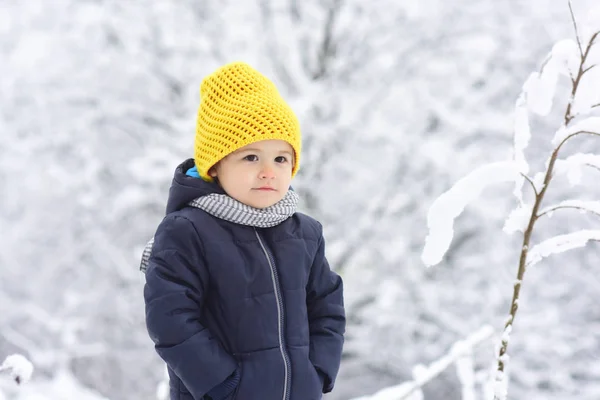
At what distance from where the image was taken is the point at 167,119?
5.43 meters

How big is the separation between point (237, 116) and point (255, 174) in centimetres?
15

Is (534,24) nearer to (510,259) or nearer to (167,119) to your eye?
(510,259)

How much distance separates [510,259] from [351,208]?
1.70 m

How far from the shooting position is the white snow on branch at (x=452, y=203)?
0.98 m

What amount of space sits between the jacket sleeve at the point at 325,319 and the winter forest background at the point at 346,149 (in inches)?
145

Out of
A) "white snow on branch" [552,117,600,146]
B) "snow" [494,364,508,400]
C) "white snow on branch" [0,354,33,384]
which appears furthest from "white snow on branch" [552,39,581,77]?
"white snow on branch" [0,354,33,384]

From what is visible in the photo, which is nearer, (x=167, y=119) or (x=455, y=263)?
(x=167, y=119)

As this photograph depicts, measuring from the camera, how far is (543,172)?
105 cm

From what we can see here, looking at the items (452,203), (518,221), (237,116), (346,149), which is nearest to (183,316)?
(237,116)

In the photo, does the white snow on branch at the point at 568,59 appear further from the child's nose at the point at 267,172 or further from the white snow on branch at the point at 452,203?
the child's nose at the point at 267,172

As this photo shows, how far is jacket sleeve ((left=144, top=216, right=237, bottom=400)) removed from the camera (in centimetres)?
119

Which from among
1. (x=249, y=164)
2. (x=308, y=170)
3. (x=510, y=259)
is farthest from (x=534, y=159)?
(x=249, y=164)

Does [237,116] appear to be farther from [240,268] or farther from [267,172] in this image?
[240,268]

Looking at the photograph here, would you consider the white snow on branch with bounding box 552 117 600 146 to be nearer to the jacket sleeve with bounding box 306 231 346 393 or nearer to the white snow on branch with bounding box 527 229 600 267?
the white snow on branch with bounding box 527 229 600 267
